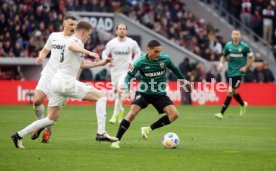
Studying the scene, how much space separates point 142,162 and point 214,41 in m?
28.0

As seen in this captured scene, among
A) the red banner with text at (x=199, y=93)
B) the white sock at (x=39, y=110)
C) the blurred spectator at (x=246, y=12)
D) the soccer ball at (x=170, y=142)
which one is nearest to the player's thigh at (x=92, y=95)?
the soccer ball at (x=170, y=142)

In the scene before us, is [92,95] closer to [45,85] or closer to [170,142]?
[170,142]

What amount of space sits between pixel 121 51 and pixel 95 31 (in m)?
13.7

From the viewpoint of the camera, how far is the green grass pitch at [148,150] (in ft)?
37.4

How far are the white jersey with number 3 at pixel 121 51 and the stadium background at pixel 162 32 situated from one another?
9.89 metres

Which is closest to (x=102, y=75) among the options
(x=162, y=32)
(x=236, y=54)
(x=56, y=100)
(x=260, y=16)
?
(x=162, y=32)

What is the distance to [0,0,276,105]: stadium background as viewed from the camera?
32.8m

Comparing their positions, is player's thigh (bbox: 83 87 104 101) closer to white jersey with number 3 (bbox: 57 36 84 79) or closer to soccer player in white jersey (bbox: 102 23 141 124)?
white jersey with number 3 (bbox: 57 36 84 79)

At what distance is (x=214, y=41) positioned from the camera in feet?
129

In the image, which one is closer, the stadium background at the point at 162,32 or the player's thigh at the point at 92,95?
the player's thigh at the point at 92,95

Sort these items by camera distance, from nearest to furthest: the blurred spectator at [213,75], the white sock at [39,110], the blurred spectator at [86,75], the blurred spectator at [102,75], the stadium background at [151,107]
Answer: the stadium background at [151,107] < the white sock at [39,110] < the blurred spectator at [102,75] < the blurred spectator at [86,75] < the blurred spectator at [213,75]

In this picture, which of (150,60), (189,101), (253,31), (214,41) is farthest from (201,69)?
(150,60)

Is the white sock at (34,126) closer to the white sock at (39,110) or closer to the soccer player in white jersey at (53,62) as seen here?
the soccer player in white jersey at (53,62)

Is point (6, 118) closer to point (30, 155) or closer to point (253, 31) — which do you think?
point (30, 155)
